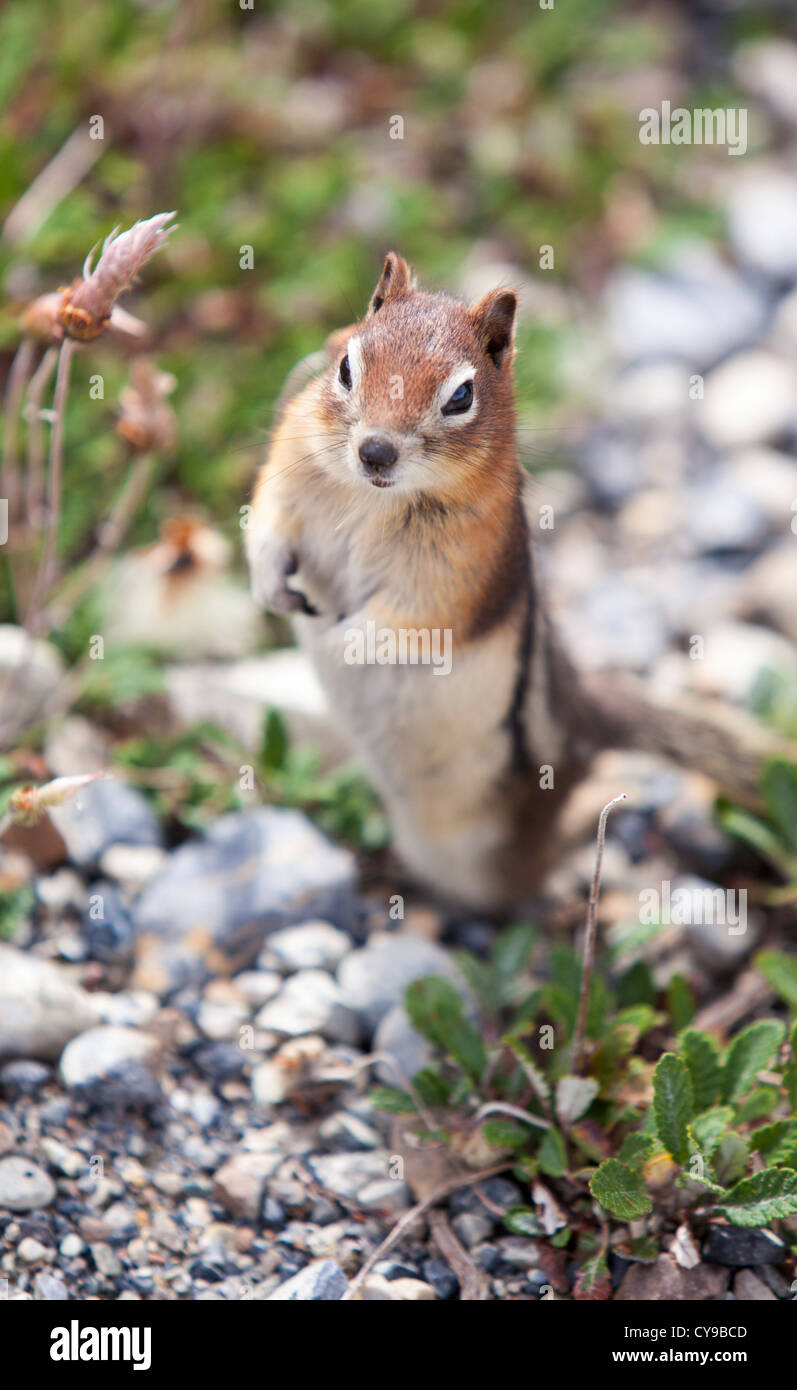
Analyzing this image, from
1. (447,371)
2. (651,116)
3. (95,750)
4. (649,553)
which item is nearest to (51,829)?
(95,750)

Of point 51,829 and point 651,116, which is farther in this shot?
point 651,116

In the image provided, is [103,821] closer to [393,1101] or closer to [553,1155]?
[393,1101]

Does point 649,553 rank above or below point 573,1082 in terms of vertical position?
above

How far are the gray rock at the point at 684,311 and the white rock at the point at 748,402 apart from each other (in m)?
0.16

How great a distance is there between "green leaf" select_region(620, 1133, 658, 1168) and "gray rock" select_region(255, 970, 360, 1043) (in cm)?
88

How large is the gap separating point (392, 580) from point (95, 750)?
4.22 feet

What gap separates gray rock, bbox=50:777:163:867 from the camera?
3900 millimetres

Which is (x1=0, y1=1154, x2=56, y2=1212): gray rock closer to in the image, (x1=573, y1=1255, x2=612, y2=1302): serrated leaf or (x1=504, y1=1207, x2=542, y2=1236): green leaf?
(x1=504, y1=1207, x2=542, y2=1236): green leaf

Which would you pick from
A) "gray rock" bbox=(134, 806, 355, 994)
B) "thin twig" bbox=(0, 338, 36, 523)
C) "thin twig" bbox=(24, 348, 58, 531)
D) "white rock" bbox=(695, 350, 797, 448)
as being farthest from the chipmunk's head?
"white rock" bbox=(695, 350, 797, 448)

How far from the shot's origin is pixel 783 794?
4.09 m

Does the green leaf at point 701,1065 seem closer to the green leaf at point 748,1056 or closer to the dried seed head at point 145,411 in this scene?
the green leaf at point 748,1056

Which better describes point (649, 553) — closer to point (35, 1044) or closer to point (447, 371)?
point (447, 371)

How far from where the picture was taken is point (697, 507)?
18.0 ft
